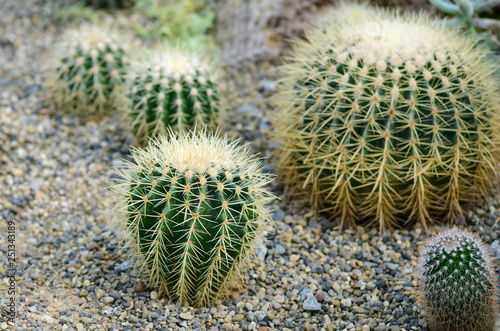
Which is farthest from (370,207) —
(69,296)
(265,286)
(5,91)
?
(5,91)

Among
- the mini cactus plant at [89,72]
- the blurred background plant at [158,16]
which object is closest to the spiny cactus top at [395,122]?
the mini cactus plant at [89,72]

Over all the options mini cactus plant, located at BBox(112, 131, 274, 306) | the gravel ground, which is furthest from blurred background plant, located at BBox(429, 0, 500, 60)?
mini cactus plant, located at BBox(112, 131, 274, 306)

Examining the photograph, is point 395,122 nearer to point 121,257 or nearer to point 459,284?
point 459,284

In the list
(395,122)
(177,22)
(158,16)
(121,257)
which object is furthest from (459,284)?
(158,16)

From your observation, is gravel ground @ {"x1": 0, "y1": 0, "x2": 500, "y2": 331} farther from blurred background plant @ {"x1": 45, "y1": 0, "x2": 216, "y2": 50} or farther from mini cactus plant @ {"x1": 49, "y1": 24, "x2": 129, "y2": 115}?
blurred background plant @ {"x1": 45, "y1": 0, "x2": 216, "y2": 50}

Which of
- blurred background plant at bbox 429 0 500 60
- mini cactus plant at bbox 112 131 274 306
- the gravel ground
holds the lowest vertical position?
the gravel ground

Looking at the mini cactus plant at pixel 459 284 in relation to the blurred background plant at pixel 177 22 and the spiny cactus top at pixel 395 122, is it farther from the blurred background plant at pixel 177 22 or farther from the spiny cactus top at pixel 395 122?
the blurred background plant at pixel 177 22

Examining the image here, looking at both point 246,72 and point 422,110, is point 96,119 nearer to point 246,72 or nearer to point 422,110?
point 246,72
